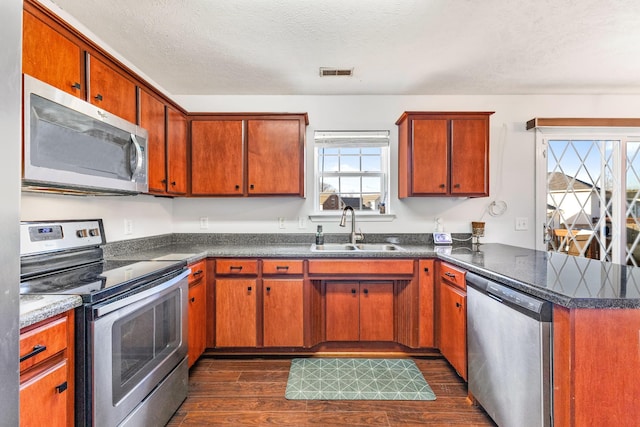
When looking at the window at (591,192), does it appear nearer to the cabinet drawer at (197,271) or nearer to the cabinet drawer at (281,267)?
the cabinet drawer at (281,267)

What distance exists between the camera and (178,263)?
1.86m

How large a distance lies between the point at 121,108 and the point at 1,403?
5.61 feet

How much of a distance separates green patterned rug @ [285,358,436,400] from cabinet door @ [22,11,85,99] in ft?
7.08

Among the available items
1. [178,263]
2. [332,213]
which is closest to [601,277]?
[332,213]

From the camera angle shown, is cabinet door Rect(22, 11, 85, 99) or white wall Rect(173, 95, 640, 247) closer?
cabinet door Rect(22, 11, 85, 99)

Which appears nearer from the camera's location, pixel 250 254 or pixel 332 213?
pixel 250 254

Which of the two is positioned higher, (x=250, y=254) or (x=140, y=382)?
(x=250, y=254)

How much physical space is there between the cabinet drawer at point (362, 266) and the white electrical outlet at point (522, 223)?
1.40 metres

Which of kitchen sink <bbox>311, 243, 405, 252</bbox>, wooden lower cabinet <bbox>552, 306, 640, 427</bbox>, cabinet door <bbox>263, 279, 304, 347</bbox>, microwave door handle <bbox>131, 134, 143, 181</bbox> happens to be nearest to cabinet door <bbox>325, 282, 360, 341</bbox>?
cabinet door <bbox>263, 279, 304, 347</bbox>

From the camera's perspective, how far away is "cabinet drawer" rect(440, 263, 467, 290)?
6.52 ft

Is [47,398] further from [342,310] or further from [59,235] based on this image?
[342,310]

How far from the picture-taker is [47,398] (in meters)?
1.03

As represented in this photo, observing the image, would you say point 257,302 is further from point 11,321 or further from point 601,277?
point 601,277

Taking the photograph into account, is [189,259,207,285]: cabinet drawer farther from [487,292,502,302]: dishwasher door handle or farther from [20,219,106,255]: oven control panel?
[487,292,502,302]: dishwasher door handle
